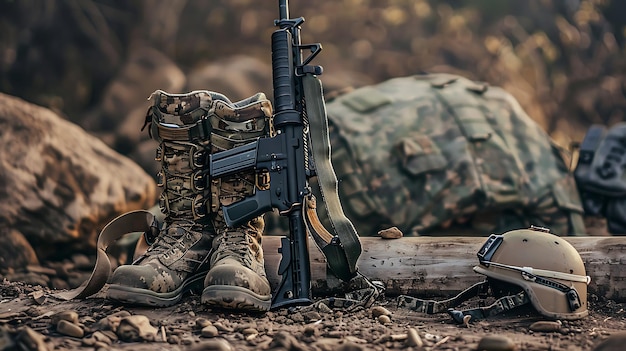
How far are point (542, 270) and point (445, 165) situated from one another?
295cm

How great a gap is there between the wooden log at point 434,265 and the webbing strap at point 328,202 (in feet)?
1.03

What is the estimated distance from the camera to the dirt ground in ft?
8.04

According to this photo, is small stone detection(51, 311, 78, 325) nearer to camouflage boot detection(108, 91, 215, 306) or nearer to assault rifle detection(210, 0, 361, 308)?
camouflage boot detection(108, 91, 215, 306)

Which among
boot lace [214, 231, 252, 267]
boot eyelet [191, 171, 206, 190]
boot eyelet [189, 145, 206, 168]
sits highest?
boot eyelet [189, 145, 206, 168]

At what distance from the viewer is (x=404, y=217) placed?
5.69 meters

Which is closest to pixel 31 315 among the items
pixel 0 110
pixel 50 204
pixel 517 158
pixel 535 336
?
pixel 535 336

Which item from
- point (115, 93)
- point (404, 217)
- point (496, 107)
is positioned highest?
point (115, 93)

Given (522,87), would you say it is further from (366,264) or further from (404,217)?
(366,264)

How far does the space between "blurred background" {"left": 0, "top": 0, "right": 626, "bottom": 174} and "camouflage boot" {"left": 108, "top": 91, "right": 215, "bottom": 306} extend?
3.64m

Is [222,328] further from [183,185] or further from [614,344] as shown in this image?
[614,344]

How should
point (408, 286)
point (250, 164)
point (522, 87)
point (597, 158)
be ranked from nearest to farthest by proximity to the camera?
1. point (250, 164)
2. point (408, 286)
3. point (597, 158)
4. point (522, 87)

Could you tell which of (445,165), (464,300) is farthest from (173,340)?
(445,165)

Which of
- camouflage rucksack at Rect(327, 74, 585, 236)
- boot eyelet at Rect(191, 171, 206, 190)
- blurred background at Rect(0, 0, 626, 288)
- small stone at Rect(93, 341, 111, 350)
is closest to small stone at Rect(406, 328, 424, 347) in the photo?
small stone at Rect(93, 341, 111, 350)

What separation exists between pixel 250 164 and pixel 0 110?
3446 mm
